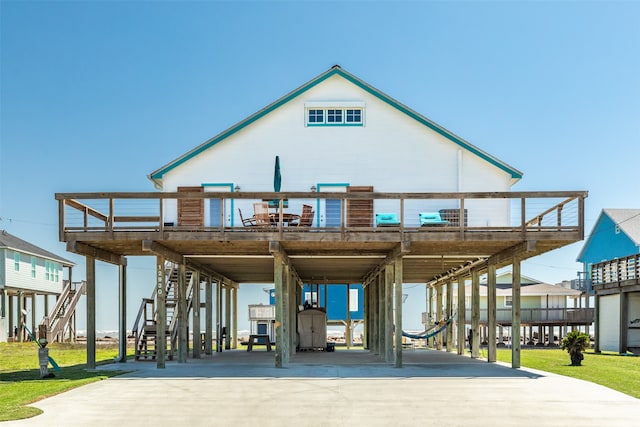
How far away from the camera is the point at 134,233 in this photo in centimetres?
1658

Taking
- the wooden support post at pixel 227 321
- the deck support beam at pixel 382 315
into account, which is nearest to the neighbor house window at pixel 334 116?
the deck support beam at pixel 382 315

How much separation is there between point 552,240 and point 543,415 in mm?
6762

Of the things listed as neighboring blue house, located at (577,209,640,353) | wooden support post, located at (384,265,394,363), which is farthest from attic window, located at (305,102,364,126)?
neighboring blue house, located at (577,209,640,353)

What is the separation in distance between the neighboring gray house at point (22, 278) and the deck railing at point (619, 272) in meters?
27.5

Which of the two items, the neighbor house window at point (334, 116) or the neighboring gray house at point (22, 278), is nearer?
the neighbor house window at point (334, 116)

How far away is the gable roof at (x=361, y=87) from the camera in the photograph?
21.5 metres

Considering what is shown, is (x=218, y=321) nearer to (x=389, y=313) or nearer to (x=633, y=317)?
Result: (x=389, y=313)

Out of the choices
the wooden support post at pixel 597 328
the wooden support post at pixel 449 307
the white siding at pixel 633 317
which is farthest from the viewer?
the wooden support post at pixel 597 328

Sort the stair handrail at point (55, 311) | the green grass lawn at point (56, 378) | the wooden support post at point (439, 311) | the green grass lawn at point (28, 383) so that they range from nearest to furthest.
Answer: the green grass lawn at point (28, 383) < the green grass lawn at point (56, 378) < the wooden support post at point (439, 311) < the stair handrail at point (55, 311)

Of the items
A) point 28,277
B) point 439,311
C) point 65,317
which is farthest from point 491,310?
point 28,277

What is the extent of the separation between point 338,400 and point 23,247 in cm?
3334

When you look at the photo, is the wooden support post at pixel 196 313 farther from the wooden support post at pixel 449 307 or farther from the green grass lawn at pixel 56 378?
the wooden support post at pixel 449 307

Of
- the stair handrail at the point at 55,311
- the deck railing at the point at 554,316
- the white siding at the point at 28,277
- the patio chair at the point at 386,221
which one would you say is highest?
the patio chair at the point at 386,221

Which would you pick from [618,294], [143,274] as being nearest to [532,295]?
[618,294]
